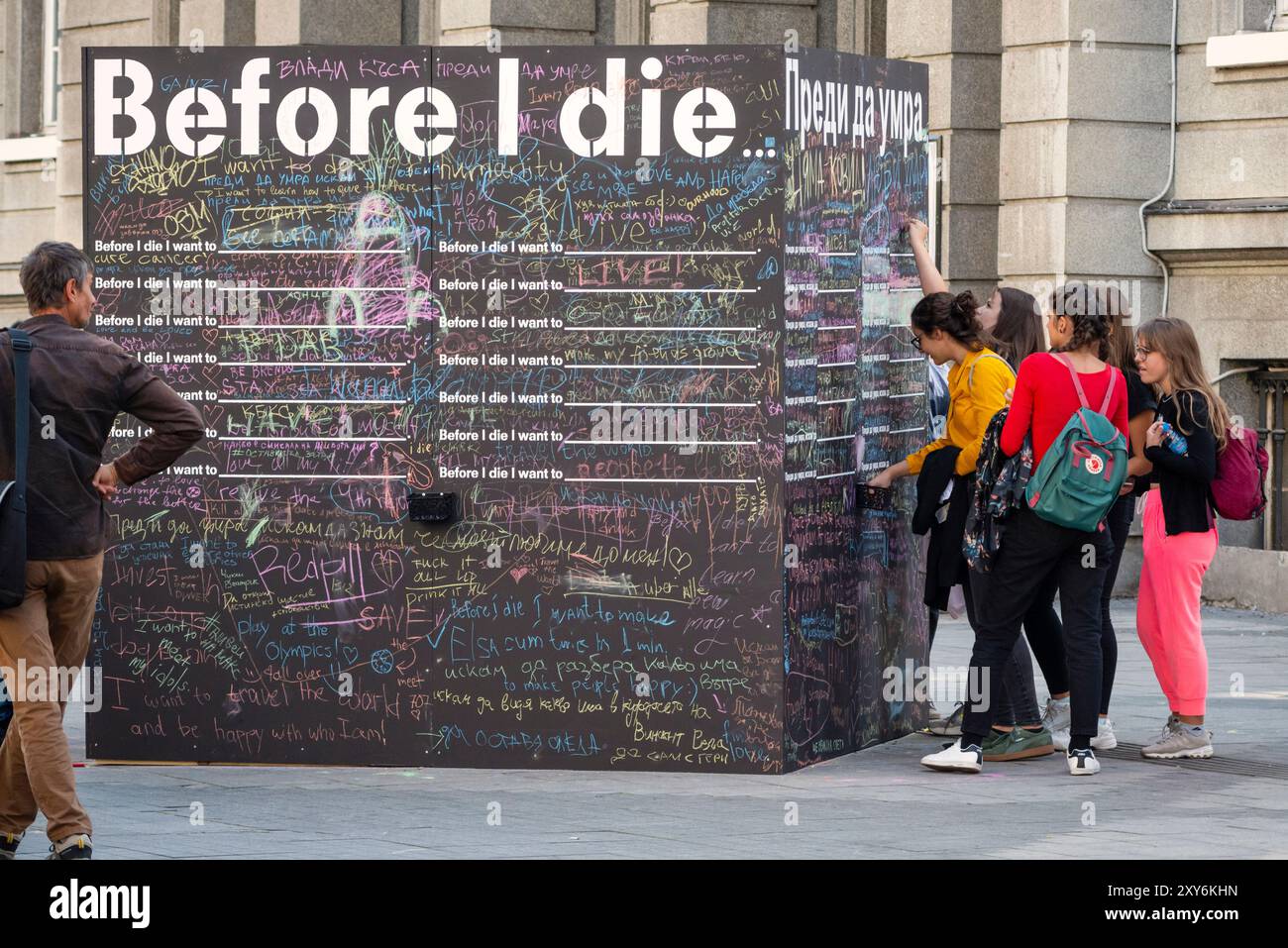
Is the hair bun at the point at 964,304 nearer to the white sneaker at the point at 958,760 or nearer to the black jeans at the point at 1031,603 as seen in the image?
the black jeans at the point at 1031,603

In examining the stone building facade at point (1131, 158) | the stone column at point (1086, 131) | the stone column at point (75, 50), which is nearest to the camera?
the stone building facade at point (1131, 158)

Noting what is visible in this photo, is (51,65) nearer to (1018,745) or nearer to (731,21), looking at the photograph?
(731,21)

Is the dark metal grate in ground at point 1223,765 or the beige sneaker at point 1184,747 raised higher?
the beige sneaker at point 1184,747

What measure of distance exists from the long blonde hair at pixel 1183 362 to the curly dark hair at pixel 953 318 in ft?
2.30

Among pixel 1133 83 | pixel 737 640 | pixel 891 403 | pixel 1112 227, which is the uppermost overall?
pixel 1133 83

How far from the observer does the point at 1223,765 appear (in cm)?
948

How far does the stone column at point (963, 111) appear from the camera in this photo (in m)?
16.6

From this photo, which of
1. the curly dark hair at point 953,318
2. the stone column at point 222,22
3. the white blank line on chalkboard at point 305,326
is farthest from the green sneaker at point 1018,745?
the stone column at point 222,22

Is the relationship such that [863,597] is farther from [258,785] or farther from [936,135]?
[936,135]

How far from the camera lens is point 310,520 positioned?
936cm

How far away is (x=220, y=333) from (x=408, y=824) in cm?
245

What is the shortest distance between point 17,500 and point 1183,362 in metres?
4.84

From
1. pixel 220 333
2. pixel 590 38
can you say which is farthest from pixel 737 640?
pixel 590 38

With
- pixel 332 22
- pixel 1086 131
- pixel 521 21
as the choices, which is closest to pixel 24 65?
pixel 332 22
